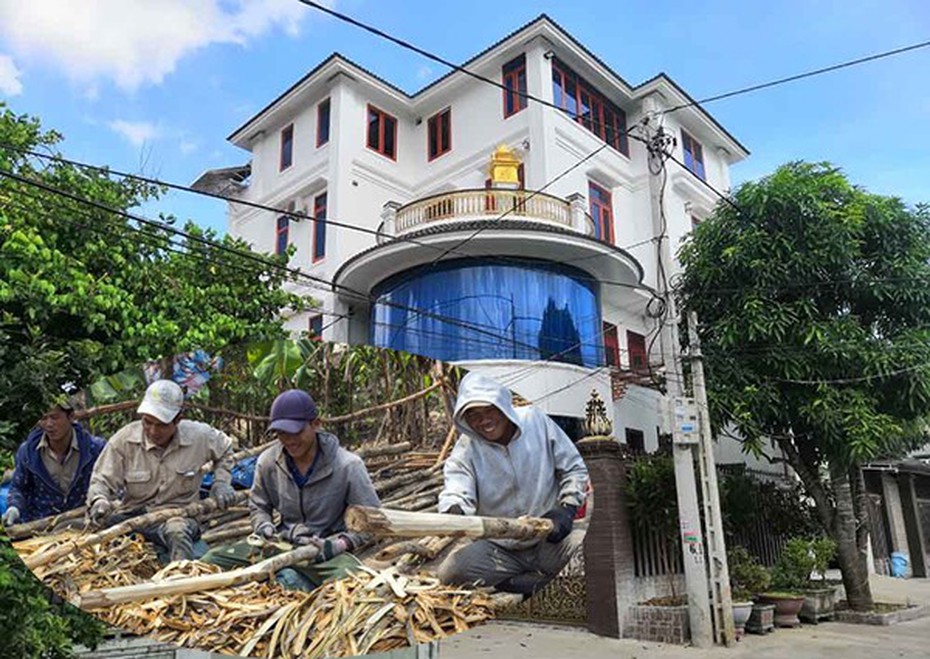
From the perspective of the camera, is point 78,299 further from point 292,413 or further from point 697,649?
point 697,649

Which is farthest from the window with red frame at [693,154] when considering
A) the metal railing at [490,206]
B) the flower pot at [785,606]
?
the flower pot at [785,606]

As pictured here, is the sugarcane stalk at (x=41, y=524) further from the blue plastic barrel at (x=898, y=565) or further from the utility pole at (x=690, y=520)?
the blue plastic barrel at (x=898, y=565)

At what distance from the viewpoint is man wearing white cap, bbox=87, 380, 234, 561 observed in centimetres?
261

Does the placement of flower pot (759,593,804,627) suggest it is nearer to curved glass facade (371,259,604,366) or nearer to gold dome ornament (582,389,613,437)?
curved glass facade (371,259,604,366)

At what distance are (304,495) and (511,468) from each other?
2.38 feet

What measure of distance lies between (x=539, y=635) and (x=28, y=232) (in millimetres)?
7264

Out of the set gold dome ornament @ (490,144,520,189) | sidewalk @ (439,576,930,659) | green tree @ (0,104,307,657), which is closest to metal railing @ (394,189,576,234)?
gold dome ornament @ (490,144,520,189)

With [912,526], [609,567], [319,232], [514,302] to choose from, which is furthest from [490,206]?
[912,526]

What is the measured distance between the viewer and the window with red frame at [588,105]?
15.6 meters

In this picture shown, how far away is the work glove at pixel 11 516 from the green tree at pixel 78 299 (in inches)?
2.9

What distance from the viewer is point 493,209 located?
13.4 meters

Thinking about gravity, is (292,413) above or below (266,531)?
above

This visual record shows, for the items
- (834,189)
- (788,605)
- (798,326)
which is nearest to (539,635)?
(788,605)

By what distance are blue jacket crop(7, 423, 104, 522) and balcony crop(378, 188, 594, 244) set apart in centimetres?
1035
